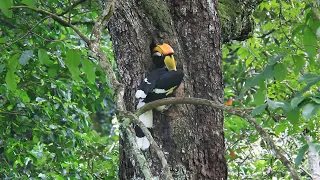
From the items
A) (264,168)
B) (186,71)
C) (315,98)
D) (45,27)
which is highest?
(45,27)

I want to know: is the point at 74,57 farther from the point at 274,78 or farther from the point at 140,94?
the point at 274,78

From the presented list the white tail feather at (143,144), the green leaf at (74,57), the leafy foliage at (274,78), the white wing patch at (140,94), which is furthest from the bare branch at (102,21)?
the leafy foliage at (274,78)

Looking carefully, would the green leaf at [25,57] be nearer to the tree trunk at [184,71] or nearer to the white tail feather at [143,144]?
the tree trunk at [184,71]

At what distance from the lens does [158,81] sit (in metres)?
2.34

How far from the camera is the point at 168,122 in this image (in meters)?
2.16

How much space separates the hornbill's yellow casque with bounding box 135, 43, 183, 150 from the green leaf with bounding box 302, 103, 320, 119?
883 mm

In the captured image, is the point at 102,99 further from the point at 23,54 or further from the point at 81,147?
the point at 23,54

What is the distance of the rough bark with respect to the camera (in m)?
2.12

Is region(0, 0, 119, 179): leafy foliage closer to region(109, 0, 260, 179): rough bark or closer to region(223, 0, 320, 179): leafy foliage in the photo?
region(109, 0, 260, 179): rough bark

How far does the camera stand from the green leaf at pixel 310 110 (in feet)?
4.43

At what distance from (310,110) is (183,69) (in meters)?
0.97

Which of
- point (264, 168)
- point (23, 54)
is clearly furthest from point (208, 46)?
point (264, 168)

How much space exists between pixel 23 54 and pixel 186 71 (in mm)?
689

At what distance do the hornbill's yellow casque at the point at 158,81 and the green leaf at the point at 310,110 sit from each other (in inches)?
34.8
